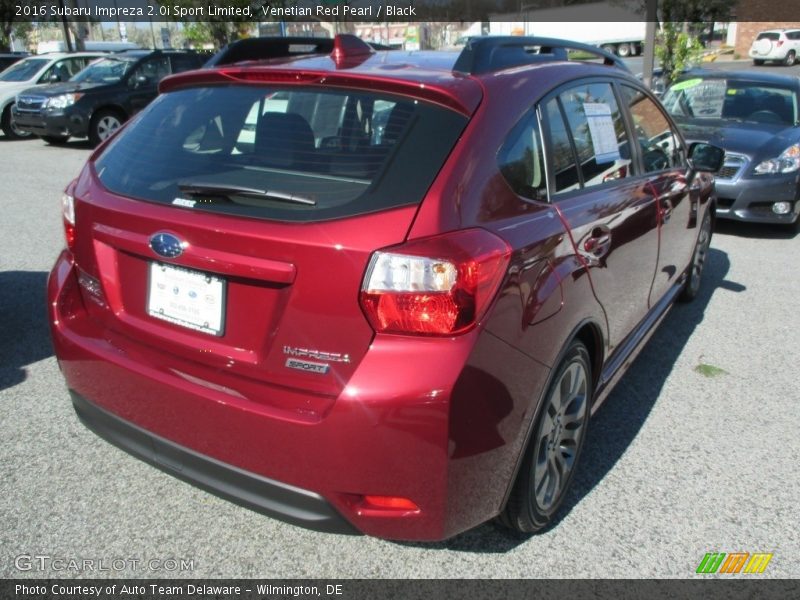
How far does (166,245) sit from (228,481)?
759 millimetres

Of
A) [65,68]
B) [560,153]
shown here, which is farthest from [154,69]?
[560,153]

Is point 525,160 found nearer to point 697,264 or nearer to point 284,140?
point 284,140

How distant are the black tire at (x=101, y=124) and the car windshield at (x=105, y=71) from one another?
2.14ft

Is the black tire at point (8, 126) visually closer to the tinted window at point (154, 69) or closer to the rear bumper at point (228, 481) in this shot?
the tinted window at point (154, 69)

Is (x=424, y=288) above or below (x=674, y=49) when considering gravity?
below

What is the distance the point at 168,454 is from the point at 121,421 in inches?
9.2

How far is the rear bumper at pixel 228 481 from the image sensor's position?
6.84ft

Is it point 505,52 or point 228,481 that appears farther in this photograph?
point 505,52

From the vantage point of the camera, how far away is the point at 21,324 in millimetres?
4457

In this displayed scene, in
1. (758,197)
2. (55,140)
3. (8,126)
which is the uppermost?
(8,126)

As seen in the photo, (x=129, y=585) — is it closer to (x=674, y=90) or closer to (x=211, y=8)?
(x=674, y=90)

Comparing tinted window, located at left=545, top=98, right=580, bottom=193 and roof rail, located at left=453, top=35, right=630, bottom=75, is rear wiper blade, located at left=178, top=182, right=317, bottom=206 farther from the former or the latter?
tinted window, located at left=545, top=98, right=580, bottom=193

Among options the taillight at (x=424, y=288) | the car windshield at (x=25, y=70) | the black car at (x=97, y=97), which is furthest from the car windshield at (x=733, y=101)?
the car windshield at (x=25, y=70)

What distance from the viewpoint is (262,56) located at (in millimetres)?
3164
